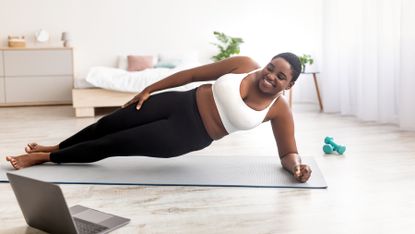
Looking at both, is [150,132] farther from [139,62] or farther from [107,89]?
[139,62]

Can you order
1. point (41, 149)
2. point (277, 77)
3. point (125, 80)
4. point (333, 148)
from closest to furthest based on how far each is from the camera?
point (277, 77) → point (41, 149) → point (333, 148) → point (125, 80)

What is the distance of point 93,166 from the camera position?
2785mm

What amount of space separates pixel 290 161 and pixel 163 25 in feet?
13.7

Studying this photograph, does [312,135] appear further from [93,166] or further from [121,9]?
[121,9]

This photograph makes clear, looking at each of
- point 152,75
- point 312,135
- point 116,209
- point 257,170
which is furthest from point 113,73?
point 116,209

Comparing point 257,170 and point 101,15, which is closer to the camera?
point 257,170

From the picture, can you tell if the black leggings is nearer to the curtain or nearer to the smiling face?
the smiling face

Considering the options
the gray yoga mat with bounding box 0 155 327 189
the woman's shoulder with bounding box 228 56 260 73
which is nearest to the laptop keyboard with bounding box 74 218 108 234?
the gray yoga mat with bounding box 0 155 327 189

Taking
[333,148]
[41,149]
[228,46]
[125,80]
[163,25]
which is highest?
[163,25]

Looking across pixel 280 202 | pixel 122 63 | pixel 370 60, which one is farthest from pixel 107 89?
pixel 280 202

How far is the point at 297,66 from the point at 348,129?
193cm

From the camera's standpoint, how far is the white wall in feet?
20.5

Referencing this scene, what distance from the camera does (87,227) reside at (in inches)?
73.0

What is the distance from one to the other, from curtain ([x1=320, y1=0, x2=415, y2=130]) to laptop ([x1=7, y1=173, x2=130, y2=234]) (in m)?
2.94
